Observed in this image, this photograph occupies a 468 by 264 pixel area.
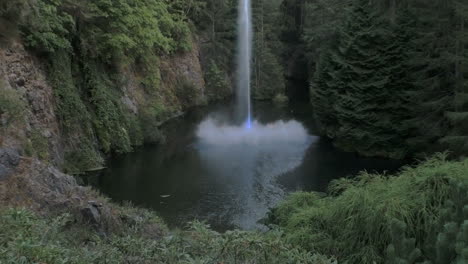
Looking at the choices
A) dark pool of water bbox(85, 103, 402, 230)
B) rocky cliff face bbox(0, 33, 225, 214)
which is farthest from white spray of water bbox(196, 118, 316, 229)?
rocky cliff face bbox(0, 33, 225, 214)

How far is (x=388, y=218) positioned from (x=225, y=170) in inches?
455

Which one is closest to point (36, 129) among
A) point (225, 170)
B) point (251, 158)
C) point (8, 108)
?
point (8, 108)

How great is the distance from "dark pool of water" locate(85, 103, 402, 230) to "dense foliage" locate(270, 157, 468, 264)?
18.2 ft

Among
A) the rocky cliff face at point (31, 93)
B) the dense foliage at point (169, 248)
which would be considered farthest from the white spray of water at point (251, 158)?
the dense foliage at point (169, 248)

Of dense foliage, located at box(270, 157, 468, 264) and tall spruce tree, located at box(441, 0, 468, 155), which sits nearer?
dense foliage, located at box(270, 157, 468, 264)

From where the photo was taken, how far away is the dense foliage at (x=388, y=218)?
17.2ft

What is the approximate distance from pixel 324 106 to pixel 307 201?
47.6ft

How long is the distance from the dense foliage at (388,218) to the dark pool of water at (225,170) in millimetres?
5547

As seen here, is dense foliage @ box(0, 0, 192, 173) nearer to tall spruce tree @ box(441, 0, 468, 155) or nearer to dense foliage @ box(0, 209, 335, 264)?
dense foliage @ box(0, 209, 335, 264)

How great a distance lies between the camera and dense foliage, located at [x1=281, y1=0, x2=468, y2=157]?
57.5 ft

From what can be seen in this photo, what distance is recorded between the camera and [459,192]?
16.9 feet

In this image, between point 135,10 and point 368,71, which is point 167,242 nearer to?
point 368,71

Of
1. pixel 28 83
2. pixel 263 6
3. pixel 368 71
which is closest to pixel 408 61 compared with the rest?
pixel 368 71

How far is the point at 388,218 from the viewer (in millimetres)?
6203
